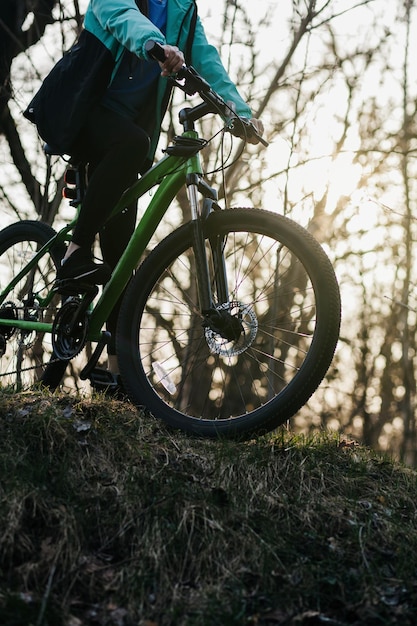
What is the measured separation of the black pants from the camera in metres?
3.59

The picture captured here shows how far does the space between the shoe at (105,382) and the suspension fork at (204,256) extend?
2.55ft

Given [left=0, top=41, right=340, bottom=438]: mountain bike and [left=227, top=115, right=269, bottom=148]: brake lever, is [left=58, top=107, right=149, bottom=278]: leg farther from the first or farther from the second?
[left=227, top=115, right=269, bottom=148]: brake lever

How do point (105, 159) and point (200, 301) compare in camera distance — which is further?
point (105, 159)

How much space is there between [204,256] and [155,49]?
0.86 metres

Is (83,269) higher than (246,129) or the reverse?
the reverse

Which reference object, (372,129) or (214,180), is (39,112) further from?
(372,129)

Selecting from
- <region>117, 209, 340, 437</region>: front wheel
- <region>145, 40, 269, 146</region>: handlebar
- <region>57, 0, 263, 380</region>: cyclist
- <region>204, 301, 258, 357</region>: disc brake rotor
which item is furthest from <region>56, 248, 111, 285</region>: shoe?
<region>145, 40, 269, 146</region>: handlebar

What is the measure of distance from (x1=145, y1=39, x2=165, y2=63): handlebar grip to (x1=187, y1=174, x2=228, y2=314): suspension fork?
2.01 feet

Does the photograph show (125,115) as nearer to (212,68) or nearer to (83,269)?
(212,68)

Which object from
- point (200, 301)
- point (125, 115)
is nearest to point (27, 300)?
point (125, 115)

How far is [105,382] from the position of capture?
3969 mm

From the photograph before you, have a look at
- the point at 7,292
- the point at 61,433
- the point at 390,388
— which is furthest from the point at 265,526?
the point at 390,388

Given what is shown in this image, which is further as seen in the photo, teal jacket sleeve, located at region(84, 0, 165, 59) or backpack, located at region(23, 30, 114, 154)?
backpack, located at region(23, 30, 114, 154)

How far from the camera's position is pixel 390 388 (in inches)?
845
